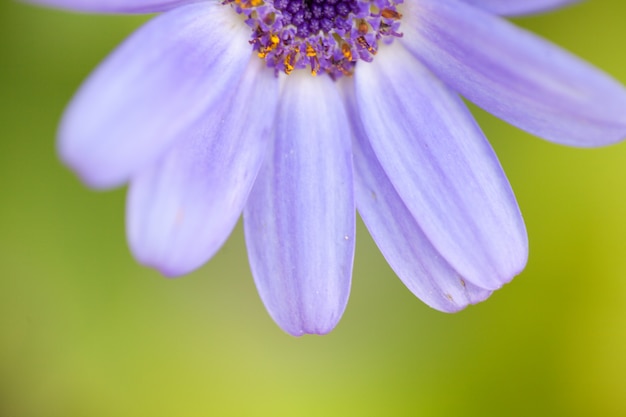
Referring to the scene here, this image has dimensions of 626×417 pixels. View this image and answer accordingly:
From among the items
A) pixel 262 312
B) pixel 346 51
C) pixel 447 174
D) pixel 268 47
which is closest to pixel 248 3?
pixel 268 47

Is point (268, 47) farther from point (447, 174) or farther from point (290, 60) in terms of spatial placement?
point (447, 174)

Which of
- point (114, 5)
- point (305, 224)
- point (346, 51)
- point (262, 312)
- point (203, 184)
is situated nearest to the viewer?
point (114, 5)

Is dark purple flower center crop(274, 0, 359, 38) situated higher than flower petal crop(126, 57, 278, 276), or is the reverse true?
dark purple flower center crop(274, 0, 359, 38)

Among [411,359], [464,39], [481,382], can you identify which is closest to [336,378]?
[411,359]

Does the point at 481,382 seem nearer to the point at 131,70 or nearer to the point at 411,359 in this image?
the point at 411,359

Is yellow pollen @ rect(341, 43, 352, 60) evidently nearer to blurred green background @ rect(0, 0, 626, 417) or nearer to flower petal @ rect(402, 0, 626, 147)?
flower petal @ rect(402, 0, 626, 147)

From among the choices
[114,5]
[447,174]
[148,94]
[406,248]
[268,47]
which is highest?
[268,47]

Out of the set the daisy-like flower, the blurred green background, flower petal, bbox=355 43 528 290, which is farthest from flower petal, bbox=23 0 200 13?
the blurred green background
